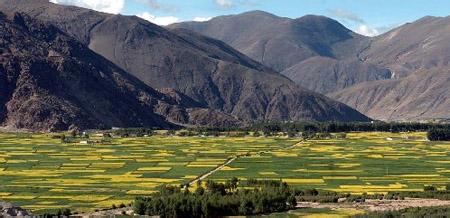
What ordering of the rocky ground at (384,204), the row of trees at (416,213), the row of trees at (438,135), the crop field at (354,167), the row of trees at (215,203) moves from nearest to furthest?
the row of trees at (416,213) < the row of trees at (215,203) < the rocky ground at (384,204) < the crop field at (354,167) < the row of trees at (438,135)

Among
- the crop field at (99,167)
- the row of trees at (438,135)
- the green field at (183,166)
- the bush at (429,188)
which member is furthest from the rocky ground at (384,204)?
the row of trees at (438,135)

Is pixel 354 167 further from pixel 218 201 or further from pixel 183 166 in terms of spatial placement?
pixel 218 201

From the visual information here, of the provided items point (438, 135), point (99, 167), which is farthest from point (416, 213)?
point (438, 135)

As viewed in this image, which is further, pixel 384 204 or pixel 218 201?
pixel 384 204

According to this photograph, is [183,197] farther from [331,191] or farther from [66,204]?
[331,191]

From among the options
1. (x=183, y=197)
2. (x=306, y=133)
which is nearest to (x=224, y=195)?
(x=183, y=197)

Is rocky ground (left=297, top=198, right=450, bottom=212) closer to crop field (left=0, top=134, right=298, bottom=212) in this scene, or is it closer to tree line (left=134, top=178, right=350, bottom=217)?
tree line (left=134, top=178, right=350, bottom=217)

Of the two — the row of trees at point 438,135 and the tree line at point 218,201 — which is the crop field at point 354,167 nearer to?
the tree line at point 218,201
